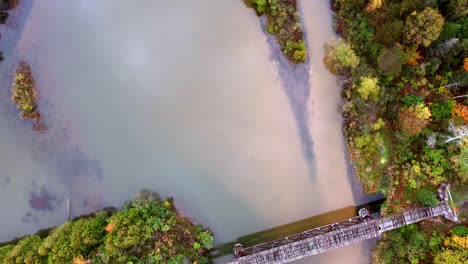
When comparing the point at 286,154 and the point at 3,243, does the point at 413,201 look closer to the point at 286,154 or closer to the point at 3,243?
the point at 286,154

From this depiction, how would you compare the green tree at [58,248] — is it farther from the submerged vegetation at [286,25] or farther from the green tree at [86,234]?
the submerged vegetation at [286,25]

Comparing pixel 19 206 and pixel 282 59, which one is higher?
pixel 282 59

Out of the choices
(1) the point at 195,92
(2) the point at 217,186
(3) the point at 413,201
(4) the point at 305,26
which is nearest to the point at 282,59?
(4) the point at 305,26

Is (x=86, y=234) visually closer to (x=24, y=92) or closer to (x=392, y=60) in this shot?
(x=24, y=92)

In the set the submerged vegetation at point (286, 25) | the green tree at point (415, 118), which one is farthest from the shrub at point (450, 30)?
the submerged vegetation at point (286, 25)

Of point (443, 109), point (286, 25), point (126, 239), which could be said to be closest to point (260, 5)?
point (286, 25)

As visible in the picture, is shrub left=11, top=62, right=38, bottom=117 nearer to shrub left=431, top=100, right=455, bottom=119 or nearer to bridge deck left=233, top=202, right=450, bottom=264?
bridge deck left=233, top=202, right=450, bottom=264
